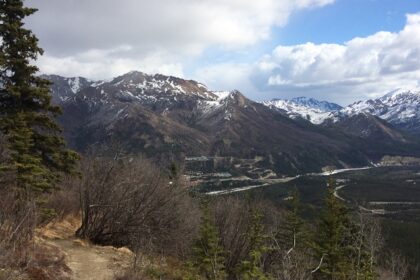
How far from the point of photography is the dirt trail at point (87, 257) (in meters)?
14.7

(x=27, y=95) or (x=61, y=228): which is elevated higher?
(x=27, y=95)

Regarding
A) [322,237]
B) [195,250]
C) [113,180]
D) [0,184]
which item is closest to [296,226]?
[322,237]

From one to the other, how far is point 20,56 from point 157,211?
9.89m

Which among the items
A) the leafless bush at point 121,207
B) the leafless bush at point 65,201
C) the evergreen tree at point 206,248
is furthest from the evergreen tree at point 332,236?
the leafless bush at point 65,201

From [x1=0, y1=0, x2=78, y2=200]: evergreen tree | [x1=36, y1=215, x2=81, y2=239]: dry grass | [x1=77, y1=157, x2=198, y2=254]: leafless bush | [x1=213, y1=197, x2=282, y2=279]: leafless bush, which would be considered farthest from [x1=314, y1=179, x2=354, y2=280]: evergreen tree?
Result: [x1=0, y1=0, x2=78, y2=200]: evergreen tree

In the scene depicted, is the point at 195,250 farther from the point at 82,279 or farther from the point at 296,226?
the point at 296,226

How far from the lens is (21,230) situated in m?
11.6

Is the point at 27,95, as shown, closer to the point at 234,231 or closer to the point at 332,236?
the point at 234,231

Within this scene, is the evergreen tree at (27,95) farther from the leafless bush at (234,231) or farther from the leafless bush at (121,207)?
the leafless bush at (234,231)

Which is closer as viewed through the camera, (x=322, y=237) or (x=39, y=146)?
(x=39, y=146)

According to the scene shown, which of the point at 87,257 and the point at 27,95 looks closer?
the point at 87,257

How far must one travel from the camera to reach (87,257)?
16.8 m

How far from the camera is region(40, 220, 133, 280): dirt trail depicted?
579 inches

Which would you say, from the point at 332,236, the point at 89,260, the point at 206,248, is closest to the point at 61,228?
the point at 89,260
